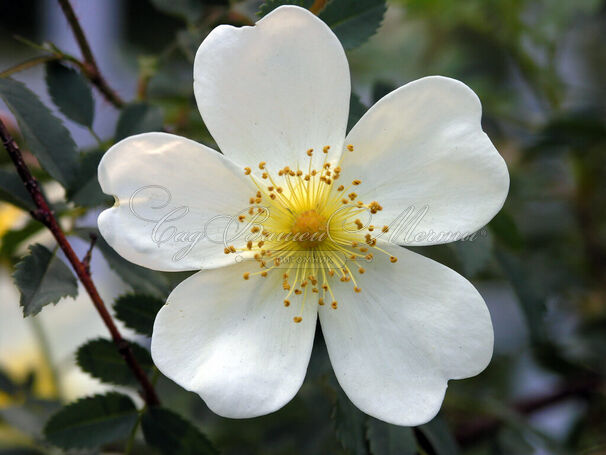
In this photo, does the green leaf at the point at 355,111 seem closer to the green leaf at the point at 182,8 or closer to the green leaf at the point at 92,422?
the green leaf at the point at 182,8

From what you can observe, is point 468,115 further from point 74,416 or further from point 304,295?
point 74,416

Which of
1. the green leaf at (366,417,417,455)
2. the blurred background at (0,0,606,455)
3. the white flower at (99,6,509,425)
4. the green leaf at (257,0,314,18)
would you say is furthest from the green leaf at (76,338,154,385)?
the green leaf at (257,0,314,18)

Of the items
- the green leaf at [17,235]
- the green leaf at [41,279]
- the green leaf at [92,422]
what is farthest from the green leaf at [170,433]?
the green leaf at [17,235]

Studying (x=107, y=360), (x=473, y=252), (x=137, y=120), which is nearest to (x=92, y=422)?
(x=107, y=360)

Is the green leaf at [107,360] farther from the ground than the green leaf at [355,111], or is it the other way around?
the green leaf at [355,111]

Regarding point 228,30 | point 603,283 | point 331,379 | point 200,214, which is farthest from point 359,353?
point 603,283

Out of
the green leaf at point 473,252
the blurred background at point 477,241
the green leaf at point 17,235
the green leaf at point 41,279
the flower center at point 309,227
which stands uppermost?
the green leaf at point 41,279

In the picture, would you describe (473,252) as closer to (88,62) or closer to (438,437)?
(438,437)
